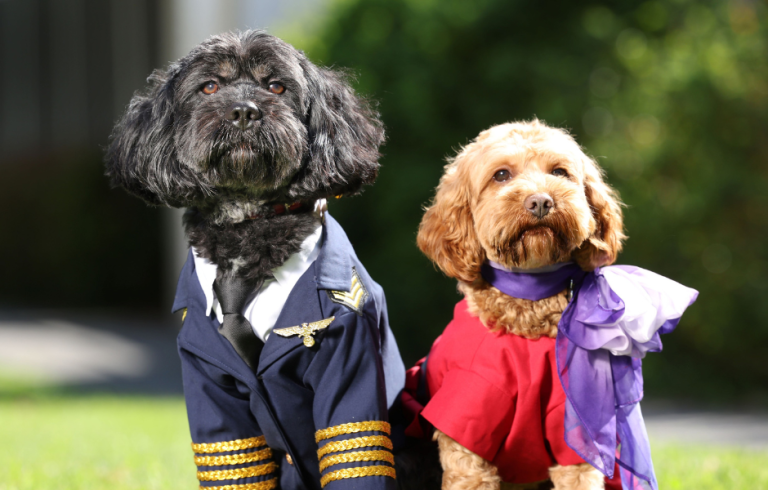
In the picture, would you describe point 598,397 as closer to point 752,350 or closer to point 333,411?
point 333,411

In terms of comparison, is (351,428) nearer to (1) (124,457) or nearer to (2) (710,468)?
(2) (710,468)

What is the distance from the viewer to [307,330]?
246 centimetres

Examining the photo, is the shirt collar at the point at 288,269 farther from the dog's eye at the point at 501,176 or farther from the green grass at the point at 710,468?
the green grass at the point at 710,468

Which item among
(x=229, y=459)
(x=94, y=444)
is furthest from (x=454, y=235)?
(x=94, y=444)

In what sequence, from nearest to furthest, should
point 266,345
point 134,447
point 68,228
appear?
point 266,345, point 134,447, point 68,228

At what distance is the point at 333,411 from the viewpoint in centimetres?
250

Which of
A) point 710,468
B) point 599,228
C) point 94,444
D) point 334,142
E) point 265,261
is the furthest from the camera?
point 94,444

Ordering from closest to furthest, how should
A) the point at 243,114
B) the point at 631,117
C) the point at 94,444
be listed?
1. the point at 243,114
2. the point at 94,444
3. the point at 631,117

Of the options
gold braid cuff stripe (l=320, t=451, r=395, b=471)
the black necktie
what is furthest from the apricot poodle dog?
the black necktie

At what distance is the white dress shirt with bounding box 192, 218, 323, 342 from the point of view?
2.55 m

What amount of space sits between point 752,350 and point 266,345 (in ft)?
20.2

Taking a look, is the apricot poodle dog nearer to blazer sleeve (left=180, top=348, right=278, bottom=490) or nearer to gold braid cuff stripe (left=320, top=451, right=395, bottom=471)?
gold braid cuff stripe (left=320, top=451, right=395, bottom=471)

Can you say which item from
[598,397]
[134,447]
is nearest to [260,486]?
[598,397]

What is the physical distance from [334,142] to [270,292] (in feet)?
1.82
